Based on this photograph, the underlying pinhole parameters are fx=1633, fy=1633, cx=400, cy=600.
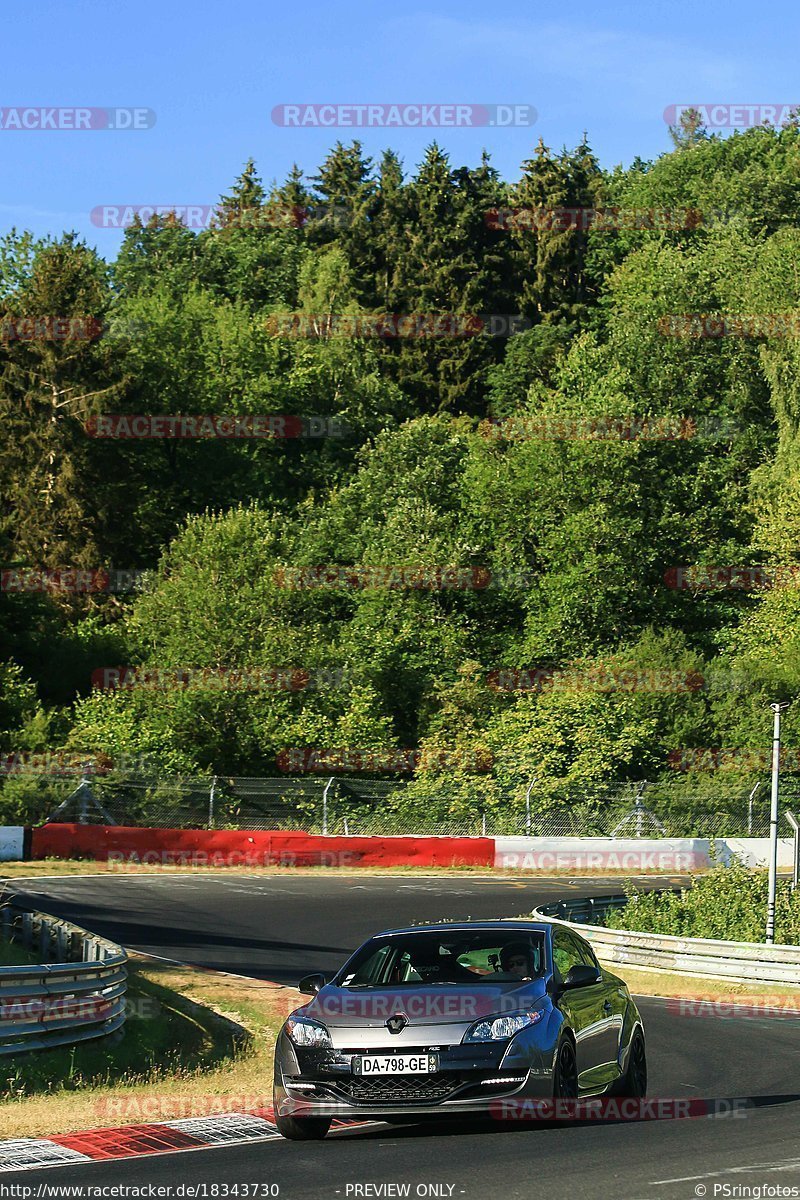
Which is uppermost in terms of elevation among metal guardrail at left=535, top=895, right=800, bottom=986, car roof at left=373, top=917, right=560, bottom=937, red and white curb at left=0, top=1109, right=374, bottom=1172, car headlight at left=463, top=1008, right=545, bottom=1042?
car roof at left=373, top=917, right=560, bottom=937

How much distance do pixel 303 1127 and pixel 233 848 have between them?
29186 millimetres

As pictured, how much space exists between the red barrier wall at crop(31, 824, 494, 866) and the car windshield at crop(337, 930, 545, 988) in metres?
28.0

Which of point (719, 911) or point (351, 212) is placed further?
point (351, 212)

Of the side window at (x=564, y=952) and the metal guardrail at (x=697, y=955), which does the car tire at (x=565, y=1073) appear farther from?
the metal guardrail at (x=697, y=955)

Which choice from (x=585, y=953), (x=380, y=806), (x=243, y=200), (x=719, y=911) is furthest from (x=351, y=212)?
(x=585, y=953)

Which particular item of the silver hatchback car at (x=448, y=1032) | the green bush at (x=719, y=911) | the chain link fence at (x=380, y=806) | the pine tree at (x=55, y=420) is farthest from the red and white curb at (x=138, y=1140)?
the pine tree at (x=55, y=420)

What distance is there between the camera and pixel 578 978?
1141 centimetres

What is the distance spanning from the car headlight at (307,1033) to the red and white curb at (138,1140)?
87 cm

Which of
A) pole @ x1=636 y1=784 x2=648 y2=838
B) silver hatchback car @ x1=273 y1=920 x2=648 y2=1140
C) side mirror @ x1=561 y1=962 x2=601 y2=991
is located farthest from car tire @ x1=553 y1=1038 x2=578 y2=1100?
pole @ x1=636 y1=784 x2=648 y2=838

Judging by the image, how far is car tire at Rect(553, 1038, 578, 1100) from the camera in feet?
35.1

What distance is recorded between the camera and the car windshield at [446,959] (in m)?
11.5

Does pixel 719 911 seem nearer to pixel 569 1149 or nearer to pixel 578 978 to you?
pixel 578 978

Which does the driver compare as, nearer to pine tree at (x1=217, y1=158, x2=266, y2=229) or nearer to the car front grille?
the car front grille

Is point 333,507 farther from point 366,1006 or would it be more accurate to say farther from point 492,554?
point 366,1006
